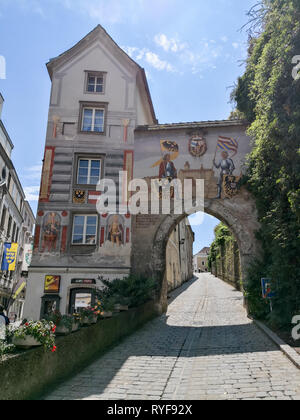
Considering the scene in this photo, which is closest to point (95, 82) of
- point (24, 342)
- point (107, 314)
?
point (107, 314)

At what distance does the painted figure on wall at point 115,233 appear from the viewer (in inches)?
626

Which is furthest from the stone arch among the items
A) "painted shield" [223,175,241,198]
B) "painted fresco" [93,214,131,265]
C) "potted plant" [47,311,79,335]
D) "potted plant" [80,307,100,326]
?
"potted plant" [47,311,79,335]

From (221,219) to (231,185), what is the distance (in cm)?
172

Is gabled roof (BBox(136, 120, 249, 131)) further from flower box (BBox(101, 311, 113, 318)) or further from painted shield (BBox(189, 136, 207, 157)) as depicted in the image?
flower box (BBox(101, 311, 113, 318))

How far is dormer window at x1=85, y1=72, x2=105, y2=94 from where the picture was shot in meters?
18.1

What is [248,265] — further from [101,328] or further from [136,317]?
[101,328]

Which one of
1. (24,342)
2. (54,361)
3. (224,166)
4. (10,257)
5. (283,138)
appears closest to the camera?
(24,342)

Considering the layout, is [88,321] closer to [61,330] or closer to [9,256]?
[61,330]

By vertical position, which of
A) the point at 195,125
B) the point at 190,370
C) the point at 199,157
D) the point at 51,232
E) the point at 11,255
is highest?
the point at 195,125

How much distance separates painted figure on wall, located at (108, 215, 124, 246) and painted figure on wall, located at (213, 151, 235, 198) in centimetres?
504

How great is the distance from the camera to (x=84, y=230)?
16.0 meters

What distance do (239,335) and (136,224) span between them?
7602 mm

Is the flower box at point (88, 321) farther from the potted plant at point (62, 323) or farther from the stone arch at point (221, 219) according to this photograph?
the stone arch at point (221, 219)

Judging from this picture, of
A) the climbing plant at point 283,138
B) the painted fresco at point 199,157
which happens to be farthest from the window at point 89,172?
the climbing plant at point 283,138
